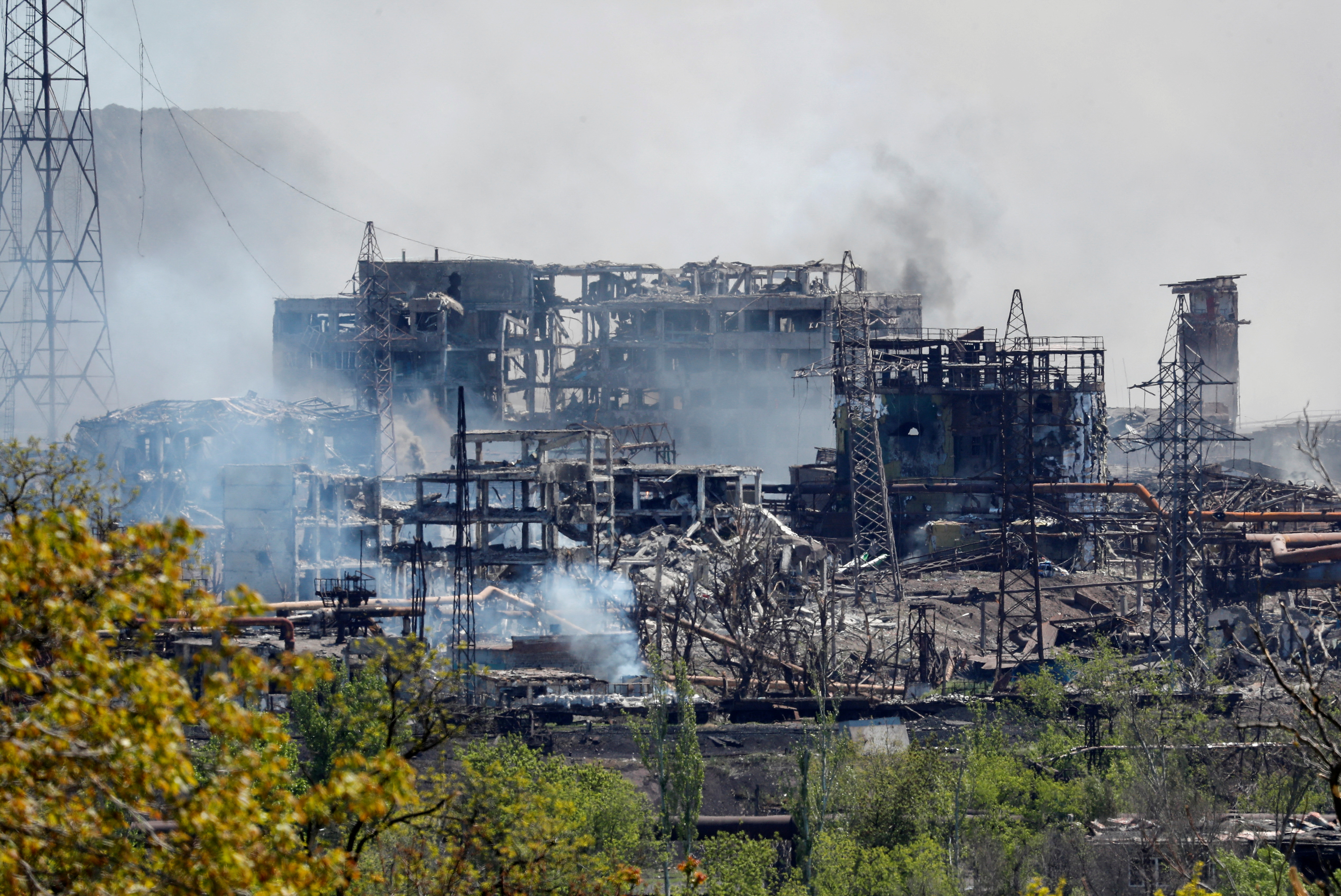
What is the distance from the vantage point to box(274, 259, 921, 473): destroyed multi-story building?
63.1m

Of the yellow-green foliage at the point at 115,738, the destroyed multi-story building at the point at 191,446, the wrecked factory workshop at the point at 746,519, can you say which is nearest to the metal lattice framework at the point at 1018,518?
the wrecked factory workshop at the point at 746,519

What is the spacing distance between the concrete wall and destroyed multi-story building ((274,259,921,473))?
2706 centimetres

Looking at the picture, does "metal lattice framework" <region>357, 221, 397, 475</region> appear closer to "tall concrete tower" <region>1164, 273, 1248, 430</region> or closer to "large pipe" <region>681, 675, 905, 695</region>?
"large pipe" <region>681, 675, 905, 695</region>

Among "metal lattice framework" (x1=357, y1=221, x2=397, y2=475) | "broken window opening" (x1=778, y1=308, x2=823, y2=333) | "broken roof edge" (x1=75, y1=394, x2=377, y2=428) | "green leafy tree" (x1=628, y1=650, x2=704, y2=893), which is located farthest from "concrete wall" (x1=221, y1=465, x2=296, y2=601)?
"broken window opening" (x1=778, y1=308, x2=823, y2=333)

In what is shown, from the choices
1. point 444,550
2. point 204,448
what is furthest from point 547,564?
point 204,448

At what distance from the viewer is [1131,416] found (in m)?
72.7

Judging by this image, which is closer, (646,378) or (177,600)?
(177,600)

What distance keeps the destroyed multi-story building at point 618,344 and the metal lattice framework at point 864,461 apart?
67.1ft

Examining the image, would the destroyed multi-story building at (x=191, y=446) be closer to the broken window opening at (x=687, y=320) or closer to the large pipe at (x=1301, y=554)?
the broken window opening at (x=687, y=320)

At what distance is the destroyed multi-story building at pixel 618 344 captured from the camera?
207ft

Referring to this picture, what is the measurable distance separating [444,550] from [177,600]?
27.0m

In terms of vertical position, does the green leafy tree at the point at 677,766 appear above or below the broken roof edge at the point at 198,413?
below

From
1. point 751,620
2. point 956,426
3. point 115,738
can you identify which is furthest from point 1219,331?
point 115,738

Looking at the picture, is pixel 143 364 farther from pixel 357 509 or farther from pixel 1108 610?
pixel 1108 610
